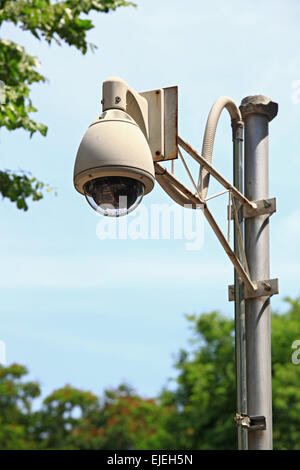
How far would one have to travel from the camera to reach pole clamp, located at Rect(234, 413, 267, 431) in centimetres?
543

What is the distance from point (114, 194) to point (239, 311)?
1.72 metres

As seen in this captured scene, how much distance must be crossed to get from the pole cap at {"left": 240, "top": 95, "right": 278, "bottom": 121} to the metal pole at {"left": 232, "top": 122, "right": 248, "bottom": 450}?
0.40 feet

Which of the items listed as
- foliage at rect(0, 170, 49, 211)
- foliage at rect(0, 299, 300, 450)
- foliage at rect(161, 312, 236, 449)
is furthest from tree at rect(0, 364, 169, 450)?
foliage at rect(0, 170, 49, 211)

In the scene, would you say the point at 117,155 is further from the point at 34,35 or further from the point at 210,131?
the point at 34,35

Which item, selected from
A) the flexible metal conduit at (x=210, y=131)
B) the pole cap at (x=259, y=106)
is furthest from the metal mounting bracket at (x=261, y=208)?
the pole cap at (x=259, y=106)

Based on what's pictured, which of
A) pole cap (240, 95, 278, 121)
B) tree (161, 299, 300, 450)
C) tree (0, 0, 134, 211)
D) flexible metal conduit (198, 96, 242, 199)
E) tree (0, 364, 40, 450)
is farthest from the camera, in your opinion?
tree (0, 364, 40, 450)

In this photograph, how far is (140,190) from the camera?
4.55 meters

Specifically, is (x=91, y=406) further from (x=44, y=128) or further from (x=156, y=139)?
(x=156, y=139)

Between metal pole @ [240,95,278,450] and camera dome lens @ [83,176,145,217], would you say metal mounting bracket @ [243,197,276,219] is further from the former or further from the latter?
camera dome lens @ [83,176,145,217]

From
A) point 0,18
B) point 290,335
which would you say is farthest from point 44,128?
point 290,335

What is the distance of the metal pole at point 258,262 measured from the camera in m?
5.57

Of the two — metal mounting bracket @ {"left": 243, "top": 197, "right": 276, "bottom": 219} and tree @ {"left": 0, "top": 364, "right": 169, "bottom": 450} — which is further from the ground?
metal mounting bracket @ {"left": 243, "top": 197, "right": 276, "bottom": 219}

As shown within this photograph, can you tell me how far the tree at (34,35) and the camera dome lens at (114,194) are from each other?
474cm

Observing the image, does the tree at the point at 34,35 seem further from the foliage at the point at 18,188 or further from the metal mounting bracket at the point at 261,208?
the metal mounting bracket at the point at 261,208
